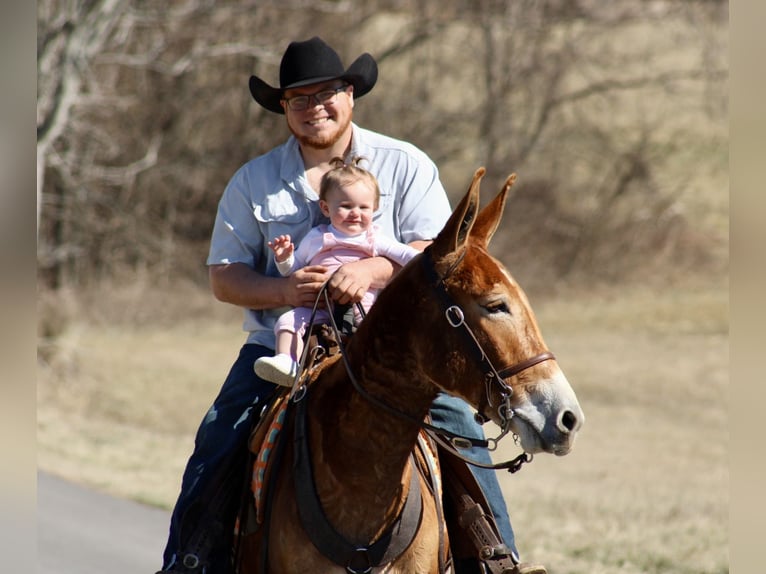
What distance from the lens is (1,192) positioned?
2268 millimetres

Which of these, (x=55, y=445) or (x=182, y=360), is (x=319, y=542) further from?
(x=182, y=360)

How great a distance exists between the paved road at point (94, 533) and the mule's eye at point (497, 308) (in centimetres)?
441

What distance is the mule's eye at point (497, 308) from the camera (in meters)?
3.34

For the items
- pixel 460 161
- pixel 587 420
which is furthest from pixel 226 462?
pixel 460 161

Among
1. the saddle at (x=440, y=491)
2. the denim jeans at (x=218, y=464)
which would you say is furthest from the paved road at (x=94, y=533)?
the saddle at (x=440, y=491)

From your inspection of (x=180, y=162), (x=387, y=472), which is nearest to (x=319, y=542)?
(x=387, y=472)

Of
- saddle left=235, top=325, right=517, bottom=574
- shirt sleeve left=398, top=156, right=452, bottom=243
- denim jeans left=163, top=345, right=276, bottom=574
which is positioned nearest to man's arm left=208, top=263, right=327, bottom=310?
saddle left=235, top=325, right=517, bottom=574

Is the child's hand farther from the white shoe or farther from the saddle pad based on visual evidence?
the saddle pad

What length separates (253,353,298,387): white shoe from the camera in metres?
3.94

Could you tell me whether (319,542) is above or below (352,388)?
below

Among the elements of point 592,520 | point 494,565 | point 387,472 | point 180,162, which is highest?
A: point 180,162

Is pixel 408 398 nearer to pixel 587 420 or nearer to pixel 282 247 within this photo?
pixel 282 247

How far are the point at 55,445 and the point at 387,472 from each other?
328 inches

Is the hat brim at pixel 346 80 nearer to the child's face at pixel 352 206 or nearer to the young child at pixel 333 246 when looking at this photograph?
the young child at pixel 333 246
